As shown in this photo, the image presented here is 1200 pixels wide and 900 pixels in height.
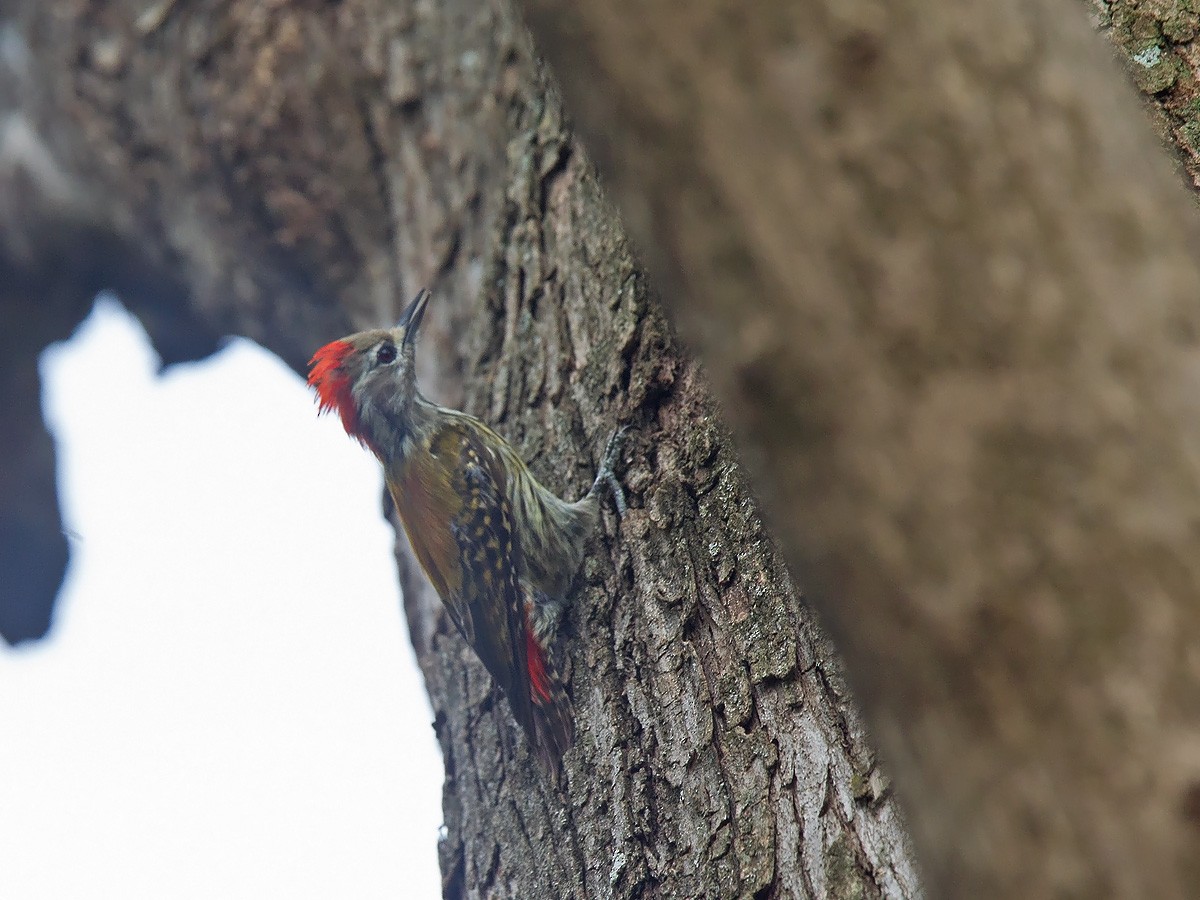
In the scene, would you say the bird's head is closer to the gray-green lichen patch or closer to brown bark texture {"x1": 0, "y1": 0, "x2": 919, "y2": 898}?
brown bark texture {"x1": 0, "y1": 0, "x2": 919, "y2": 898}

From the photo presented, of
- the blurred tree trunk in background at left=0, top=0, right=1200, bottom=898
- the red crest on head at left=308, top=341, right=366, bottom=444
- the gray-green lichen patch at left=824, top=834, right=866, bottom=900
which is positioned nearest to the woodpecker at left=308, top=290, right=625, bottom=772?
the red crest on head at left=308, top=341, right=366, bottom=444

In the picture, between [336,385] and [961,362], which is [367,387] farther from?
[961,362]

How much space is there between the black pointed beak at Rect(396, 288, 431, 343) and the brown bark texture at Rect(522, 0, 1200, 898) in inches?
62.1

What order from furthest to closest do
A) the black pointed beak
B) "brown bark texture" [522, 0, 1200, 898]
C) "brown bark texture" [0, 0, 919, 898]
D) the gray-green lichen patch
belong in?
the black pointed beak → "brown bark texture" [0, 0, 919, 898] → the gray-green lichen patch → "brown bark texture" [522, 0, 1200, 898]

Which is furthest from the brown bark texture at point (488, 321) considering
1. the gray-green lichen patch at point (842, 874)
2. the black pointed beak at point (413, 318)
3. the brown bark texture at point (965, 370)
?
the brown bark texture at point (965, 370)

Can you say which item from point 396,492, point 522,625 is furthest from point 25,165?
point 522,625

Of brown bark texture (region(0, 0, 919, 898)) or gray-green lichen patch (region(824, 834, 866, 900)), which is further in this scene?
brown bark texture (region(0, 0, 919, 898))

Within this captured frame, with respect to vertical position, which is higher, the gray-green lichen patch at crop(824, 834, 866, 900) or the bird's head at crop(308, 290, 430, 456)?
the bird's head at crop(308, 290, 430, 456)

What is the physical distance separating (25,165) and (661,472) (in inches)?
87.3

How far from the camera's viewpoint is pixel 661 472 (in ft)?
5.48

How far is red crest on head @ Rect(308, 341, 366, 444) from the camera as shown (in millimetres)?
1854

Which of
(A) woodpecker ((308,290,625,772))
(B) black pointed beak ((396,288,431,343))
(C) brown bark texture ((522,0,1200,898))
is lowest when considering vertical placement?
(C) brown bark texture ((522,0,1200,898))

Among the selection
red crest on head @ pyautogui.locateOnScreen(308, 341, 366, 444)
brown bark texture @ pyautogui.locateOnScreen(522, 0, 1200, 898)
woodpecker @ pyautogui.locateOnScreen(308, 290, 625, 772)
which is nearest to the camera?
brown bark texture @ pyautogui.locateOnScreen(522, 0, 1200, 898)

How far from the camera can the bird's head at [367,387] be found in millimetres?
1854
